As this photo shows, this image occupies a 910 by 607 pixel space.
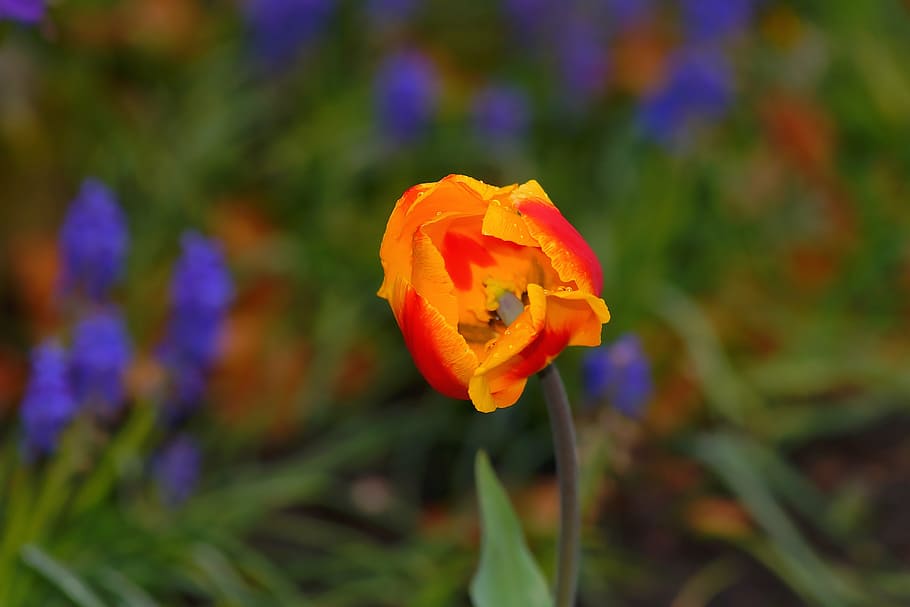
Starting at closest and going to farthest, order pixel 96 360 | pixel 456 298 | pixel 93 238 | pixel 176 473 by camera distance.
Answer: pixel 456 298
pixel 96 360
pixel 93 238
pixel 176 473

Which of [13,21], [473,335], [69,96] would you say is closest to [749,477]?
[473,335]

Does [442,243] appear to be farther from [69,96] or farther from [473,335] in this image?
[69,96]

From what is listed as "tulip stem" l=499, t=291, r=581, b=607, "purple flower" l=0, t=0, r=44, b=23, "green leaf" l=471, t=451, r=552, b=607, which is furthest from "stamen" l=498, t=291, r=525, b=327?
"purple flower" l=0, t=0, r=44, b=23

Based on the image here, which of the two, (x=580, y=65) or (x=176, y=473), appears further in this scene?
(x=580, y=65)

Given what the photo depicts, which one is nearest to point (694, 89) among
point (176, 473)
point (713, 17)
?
point (713, 17)

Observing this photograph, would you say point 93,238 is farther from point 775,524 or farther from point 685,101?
point 685,101

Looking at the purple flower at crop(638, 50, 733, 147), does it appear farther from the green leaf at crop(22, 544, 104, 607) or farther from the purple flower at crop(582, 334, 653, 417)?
the green leaf at crop(22, 544, 104, 607)

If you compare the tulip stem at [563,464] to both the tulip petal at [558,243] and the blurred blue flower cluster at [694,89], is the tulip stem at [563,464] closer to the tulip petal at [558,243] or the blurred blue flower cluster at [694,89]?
the tulip petal at [558,243]
